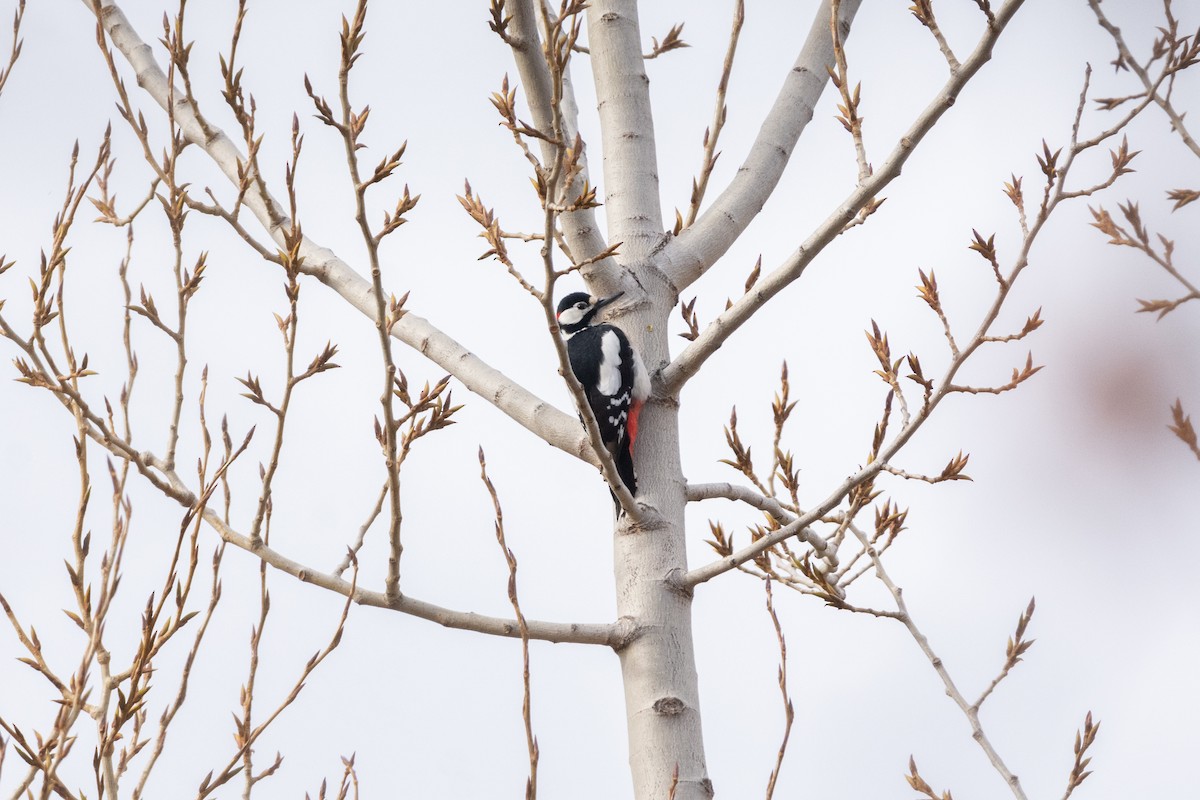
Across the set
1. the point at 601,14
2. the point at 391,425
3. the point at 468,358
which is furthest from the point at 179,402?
the point at 601,14

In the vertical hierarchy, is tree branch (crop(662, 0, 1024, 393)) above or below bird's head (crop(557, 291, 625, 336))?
below

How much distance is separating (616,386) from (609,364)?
15cm

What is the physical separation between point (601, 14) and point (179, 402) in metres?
2.37

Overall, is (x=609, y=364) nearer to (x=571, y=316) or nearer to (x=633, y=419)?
(x=633, y=419)

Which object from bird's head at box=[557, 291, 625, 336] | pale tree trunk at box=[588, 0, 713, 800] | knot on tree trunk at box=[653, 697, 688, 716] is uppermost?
bird's head at box=[557, 291, 625, 336]

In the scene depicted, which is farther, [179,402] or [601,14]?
[601,14]

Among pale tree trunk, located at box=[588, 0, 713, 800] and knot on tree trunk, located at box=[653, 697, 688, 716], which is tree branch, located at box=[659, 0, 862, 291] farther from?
knot on tree trunk, located at box=[653, 697, 688, 716]

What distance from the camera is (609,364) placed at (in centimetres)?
429

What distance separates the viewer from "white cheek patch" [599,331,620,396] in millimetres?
4152

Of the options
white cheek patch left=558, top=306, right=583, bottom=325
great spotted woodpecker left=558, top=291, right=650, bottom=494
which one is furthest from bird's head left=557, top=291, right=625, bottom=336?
great spotted woodpecker left=558, top=291, right=650, bottom=494

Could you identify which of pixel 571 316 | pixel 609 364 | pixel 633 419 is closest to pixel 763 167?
pixel 609 364

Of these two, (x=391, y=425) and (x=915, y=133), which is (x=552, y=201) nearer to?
(x=391, y=425)

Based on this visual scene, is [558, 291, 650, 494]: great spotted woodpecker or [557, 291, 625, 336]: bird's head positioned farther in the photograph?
[557, 291, 625, 336]: bird's head

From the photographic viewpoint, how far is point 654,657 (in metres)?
3.28
